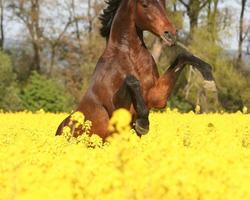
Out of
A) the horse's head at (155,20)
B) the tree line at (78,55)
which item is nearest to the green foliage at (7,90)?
the tree line at (78,55)

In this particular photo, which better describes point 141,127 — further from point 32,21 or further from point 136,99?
point 32,21

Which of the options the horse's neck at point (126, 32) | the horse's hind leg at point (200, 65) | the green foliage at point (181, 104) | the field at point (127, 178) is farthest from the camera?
the green foliage at point (181, 104)

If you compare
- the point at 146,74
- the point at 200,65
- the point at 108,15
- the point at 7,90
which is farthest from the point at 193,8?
the point at 146,74

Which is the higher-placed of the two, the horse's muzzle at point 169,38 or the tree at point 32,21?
the horse's muzzle at point 169,38

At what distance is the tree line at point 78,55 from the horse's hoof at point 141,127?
1032 inches

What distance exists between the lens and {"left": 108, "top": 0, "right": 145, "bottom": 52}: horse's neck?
8.48 metres

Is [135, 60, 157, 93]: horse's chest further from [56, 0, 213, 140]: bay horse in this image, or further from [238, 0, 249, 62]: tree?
[238, 0, 249, 62]: tree

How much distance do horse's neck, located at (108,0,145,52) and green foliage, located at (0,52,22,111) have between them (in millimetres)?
27977

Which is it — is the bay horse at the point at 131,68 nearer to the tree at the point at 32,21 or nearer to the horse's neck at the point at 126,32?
the horse's neck at the point at 126,32

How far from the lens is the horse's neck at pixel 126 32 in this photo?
8478 mm

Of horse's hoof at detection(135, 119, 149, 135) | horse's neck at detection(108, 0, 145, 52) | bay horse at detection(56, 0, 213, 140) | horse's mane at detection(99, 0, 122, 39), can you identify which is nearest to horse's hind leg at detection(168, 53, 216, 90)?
bay horse at detection(56, 0, 213, 140)

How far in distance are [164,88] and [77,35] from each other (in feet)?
133

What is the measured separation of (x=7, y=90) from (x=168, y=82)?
96.8ft

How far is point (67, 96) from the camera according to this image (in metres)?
38.8
